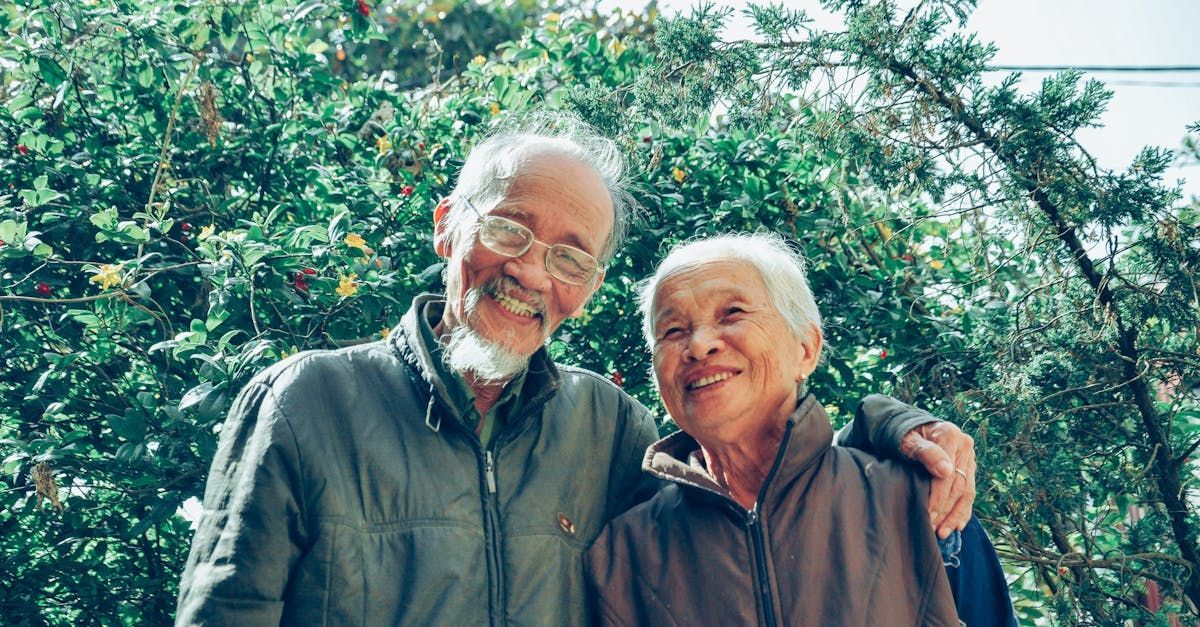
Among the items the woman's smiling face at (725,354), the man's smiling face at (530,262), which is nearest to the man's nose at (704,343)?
the woman's smiling face at (725,354)

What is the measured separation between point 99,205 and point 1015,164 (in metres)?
2.82

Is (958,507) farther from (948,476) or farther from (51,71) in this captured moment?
(51,71)

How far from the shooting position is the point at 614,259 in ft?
11.3

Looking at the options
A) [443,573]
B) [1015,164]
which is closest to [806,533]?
[443,573]

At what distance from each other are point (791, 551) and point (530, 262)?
81cm

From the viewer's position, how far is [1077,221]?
9.77 ft

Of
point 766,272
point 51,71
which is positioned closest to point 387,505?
point 766,272

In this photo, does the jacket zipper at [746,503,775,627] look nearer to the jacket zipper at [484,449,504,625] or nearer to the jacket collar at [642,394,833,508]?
the jacket collar at [642,394,833,508]

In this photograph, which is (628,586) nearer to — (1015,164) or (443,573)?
(443,573)

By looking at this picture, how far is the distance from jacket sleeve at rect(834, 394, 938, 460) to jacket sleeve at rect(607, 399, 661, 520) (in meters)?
0.45

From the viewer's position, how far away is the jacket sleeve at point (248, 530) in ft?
6.24

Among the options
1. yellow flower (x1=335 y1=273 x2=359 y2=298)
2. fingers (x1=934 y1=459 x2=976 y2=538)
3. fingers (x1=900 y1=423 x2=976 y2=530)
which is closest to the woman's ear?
fingers (x1=900 y1=423 x2=976 y2=530)

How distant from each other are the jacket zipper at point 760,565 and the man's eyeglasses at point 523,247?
2.09 ft

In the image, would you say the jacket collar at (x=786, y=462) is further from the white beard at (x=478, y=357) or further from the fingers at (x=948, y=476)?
the white beard at (x=478, y=357)
